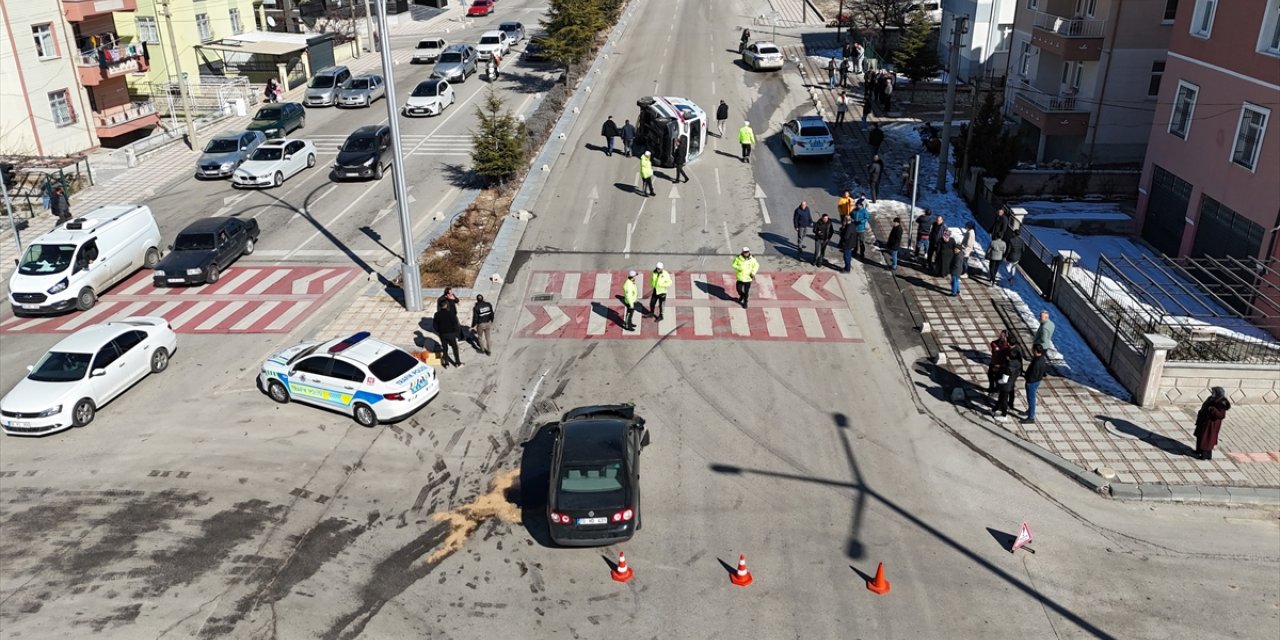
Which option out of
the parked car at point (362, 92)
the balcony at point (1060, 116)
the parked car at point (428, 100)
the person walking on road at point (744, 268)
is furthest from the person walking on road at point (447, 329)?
the parked car at point (362, 92)

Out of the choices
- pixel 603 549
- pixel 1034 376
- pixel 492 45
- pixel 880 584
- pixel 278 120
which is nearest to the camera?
pixel 880 584

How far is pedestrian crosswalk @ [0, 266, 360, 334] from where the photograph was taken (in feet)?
81.1

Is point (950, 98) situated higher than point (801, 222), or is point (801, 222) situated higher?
point (950, 98)

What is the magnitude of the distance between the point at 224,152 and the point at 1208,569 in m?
37.2

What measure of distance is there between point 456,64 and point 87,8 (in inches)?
730

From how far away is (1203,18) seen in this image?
2631 centimetres

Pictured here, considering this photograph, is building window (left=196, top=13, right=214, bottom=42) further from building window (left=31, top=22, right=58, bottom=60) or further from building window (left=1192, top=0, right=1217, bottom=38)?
building window (left=1192, top=0, right=1217, bottom=38)

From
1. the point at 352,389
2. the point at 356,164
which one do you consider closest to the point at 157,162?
the point at 356,164

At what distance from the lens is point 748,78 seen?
5144cm

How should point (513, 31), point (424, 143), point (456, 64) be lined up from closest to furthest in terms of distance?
1. point (424, 143)
2. point (456, 64)
3. point (513, 31)

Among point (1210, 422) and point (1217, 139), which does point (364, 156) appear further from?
point (1210, 422)

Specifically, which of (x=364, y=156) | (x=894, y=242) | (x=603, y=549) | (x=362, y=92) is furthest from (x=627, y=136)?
(x=603, y=549)

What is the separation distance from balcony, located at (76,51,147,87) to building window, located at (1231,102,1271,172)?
4572 centimetres

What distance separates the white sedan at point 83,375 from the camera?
Answer: 62.8ft
